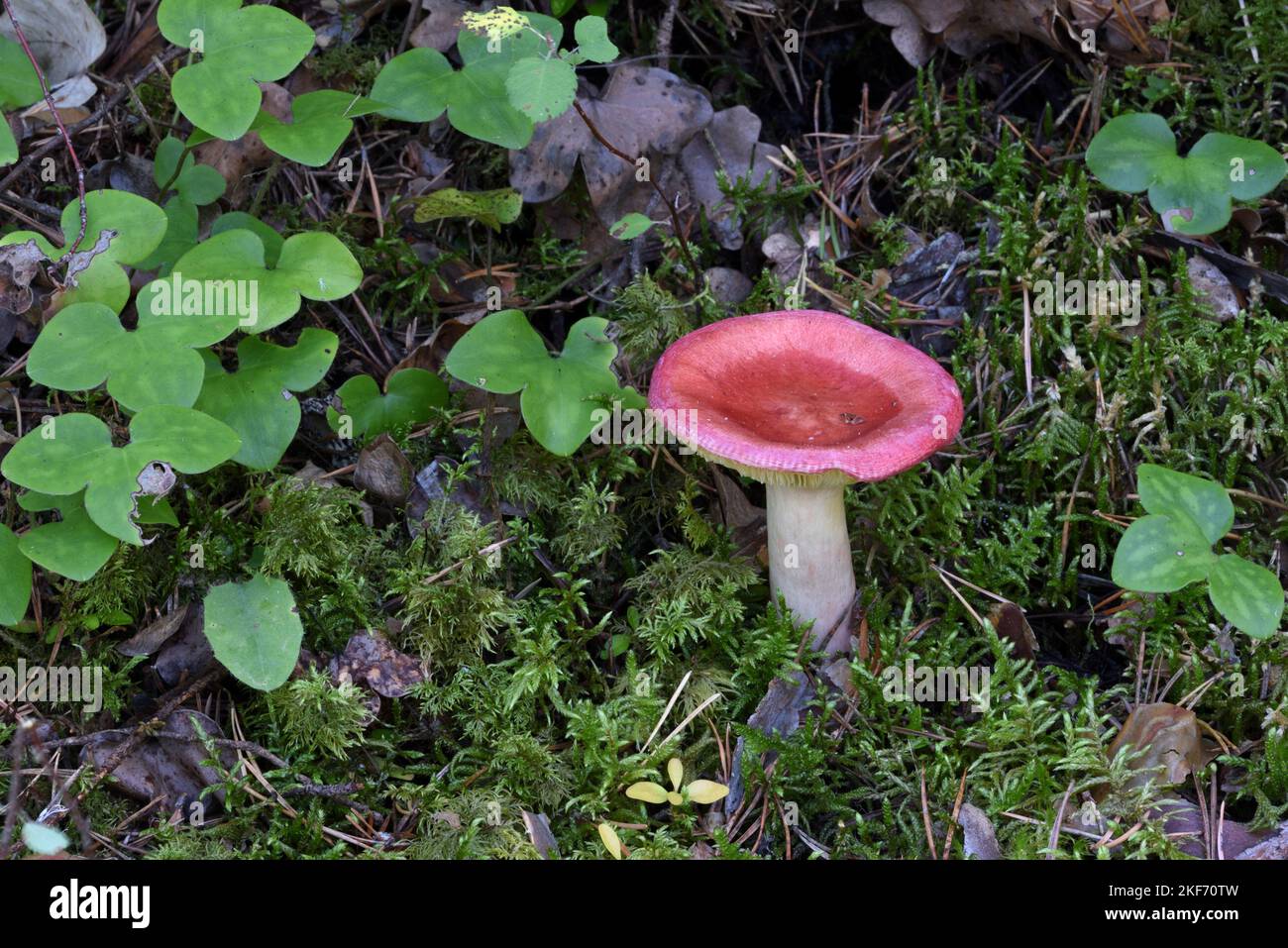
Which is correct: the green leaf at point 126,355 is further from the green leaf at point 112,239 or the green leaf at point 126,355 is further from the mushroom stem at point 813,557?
the mushroom stem at point 813,557

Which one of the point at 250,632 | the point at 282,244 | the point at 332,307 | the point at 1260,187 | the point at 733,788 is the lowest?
the point at 733,788

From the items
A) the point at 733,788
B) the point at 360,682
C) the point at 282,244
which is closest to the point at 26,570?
the point at 360,682

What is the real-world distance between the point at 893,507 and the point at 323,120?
6.90 feet

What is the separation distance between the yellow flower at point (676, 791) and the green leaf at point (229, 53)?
6.69 ft

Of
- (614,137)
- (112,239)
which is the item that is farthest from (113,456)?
(614,137)

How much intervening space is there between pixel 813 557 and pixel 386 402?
4.70 feet

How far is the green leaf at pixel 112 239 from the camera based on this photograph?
10.5ft

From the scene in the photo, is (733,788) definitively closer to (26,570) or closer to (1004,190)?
(26,570)

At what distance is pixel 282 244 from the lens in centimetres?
347

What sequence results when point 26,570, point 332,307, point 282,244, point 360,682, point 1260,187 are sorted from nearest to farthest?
point 26,570 < point 360,682 < point 282,244 < point 1260,187 < point 332,307

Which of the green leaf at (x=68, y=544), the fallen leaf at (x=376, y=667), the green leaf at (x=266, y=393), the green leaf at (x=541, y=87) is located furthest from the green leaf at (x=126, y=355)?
the green leaf at (x=541, y=87)

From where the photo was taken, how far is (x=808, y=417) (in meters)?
3.18

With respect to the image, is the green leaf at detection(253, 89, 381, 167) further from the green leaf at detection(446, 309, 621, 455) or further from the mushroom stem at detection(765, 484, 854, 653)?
the mushroom stem at detection(765, 484, 854, 653)

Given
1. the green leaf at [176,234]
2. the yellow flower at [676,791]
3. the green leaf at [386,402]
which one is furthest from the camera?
the green leaf at [386,402]
